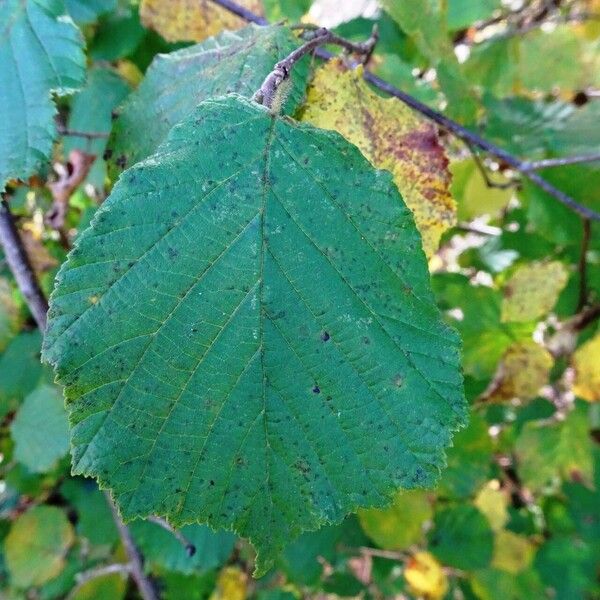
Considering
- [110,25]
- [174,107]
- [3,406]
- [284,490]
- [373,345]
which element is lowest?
[3,406]

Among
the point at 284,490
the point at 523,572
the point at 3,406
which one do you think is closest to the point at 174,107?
the point at 284,490

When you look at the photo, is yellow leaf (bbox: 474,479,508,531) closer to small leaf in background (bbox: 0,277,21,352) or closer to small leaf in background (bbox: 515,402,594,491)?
small leaf in background (bbox: 515,402,594,491)

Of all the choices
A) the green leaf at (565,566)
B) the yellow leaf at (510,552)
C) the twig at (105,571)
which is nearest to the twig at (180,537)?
the twig at (105,571)

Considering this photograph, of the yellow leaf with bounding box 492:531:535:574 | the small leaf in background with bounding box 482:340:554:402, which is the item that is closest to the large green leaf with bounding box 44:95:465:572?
the small leaf in background with bounding box 482:340:554:402

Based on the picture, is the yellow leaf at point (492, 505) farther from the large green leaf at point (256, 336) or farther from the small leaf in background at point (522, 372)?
the large green leaf at point (256, 336)

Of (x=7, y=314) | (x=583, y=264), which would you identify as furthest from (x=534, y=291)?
(x=7, y=314)

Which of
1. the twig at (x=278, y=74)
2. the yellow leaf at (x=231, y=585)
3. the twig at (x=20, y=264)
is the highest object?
the twig at (x=278, y=74)

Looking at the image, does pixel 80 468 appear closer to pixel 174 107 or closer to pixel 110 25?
pixel 174 107
